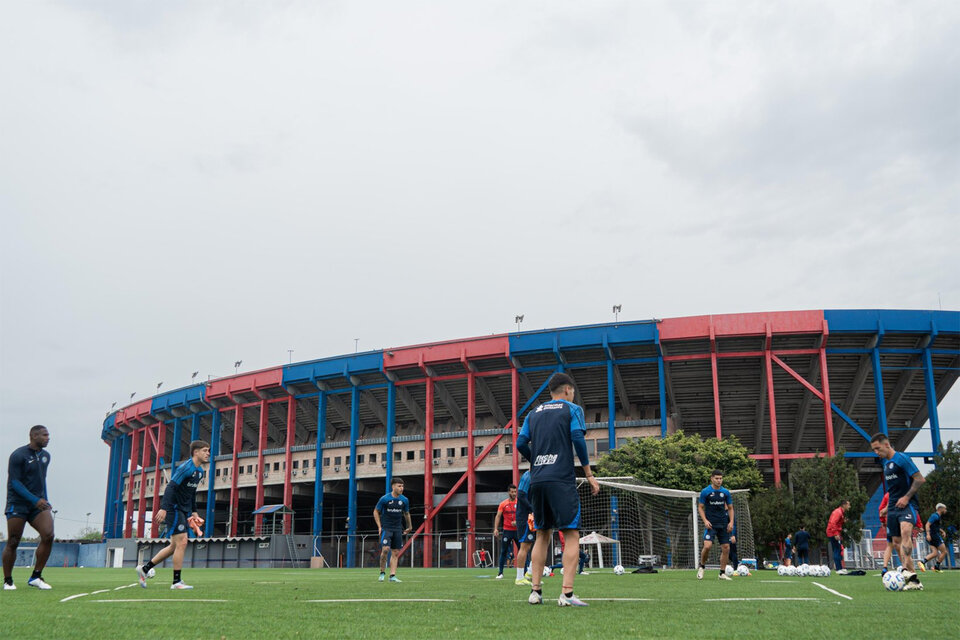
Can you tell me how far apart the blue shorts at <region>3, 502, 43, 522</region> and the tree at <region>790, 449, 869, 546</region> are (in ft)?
95.5

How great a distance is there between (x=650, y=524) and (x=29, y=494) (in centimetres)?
2907

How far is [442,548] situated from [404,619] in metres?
46.2

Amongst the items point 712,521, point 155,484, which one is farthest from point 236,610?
point 155,484

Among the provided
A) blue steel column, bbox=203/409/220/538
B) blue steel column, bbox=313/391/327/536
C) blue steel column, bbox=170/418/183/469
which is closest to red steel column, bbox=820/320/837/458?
blue steel column, bbox=313/391/327/536

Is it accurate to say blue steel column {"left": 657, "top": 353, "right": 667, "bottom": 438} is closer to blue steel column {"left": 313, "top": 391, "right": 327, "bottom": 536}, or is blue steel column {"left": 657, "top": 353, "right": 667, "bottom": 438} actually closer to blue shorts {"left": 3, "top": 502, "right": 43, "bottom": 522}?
blue steel column {"left": 313, "top": 391, "right": 327, "bottom": 536}

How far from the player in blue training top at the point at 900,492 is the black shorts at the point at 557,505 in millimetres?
5336

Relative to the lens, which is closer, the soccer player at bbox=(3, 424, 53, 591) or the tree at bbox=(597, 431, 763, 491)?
the soccer player at bbox=(3, 424, 53, 591)

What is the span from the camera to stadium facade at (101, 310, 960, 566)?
144ft

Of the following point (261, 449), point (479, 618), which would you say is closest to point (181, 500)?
point (479, 618)

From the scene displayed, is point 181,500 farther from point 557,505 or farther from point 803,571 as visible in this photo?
point 803,571

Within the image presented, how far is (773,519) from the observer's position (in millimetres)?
32438

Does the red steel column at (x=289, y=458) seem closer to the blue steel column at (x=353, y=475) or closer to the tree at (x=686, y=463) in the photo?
the blue steel column at (x=353, y=475)

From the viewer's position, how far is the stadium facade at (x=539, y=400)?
4400 cm

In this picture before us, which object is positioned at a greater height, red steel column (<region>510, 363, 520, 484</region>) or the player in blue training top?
red steel column (<region>510, 363, 520, 484</region>)
